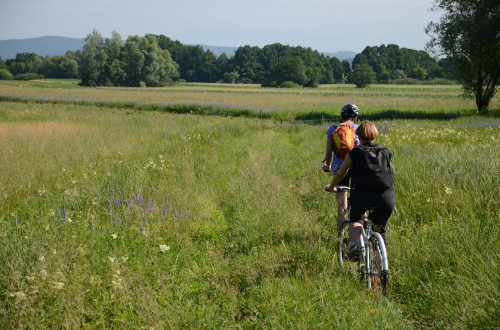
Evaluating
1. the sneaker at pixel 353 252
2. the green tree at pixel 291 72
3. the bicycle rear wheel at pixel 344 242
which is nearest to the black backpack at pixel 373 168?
the sneaker at pixel 353 252

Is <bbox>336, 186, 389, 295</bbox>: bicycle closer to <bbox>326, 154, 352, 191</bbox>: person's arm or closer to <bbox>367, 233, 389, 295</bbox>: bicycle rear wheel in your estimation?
<bbox>367, 233, 389, 295</bbox>: bicycle rear wheel

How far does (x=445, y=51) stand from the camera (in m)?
23.1

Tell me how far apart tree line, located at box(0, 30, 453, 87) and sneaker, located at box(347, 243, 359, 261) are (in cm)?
6529

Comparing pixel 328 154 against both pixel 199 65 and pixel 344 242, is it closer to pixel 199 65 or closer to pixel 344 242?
pixel 344 242

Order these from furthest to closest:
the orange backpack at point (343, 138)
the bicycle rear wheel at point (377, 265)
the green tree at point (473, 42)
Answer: the green tree at point (473, 42), the orange backpack at point (343, 138), the bicycle rear wheel at point (377, 265)

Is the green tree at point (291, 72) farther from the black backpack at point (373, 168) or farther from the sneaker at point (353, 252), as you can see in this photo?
the black backpack at point (373, 168)

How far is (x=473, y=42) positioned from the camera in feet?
71.0

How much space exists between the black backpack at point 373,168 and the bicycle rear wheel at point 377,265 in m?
0.51

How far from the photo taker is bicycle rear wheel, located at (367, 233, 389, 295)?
128 inches

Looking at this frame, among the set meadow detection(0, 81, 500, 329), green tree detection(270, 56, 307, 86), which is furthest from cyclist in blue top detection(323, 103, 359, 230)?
green tree detection(270, 56, 307, 86)

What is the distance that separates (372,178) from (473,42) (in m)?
23.9

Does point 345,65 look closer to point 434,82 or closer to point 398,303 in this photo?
point 434,82

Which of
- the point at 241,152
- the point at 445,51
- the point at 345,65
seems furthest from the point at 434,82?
the point at 241,152

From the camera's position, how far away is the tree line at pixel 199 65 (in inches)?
3287
